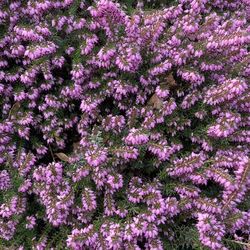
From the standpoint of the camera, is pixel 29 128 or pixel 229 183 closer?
pixel 229 183

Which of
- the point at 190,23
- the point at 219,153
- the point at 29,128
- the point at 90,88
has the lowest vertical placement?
the point at 219,153

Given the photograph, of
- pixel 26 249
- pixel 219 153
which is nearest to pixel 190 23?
pixel 219 153

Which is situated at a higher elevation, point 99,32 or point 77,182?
point 99,32

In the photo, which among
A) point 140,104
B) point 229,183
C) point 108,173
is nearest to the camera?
point 229,183

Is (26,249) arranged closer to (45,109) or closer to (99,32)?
(45,109)

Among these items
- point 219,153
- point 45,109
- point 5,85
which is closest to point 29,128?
point 45,109

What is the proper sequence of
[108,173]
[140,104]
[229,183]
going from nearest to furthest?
[229,183]
[108,173]
[140,104]
